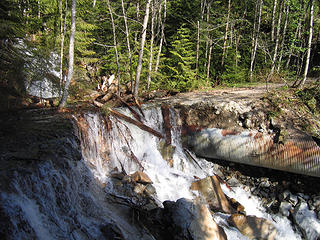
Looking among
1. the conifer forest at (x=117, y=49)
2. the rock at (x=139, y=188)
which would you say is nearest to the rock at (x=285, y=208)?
the rock at (x=139, y=188)

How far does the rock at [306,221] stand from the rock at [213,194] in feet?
5.82

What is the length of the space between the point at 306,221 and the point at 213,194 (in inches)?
98.4

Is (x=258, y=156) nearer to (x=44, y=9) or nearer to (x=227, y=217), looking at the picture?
(x=227, y=217)

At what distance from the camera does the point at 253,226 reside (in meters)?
5.04

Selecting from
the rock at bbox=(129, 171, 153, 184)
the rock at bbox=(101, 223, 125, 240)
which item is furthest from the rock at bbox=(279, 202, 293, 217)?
the rock at bbox=(101, 223, 125, 240)

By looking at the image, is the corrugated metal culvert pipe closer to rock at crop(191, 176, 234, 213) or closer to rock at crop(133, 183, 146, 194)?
rock at crop(191, 176, 234, 213)

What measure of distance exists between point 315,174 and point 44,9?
45.3 feet

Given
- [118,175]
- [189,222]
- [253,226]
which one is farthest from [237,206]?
[118,175]

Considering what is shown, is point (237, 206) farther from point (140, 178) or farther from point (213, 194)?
point (140, 178)

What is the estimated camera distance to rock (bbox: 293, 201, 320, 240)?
205 inches

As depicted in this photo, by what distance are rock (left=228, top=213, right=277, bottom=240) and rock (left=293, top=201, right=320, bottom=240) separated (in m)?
0.88

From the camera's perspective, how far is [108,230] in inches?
135

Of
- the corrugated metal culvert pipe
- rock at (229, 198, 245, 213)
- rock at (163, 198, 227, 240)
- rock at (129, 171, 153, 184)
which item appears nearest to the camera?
rock at (163, 198, 227, 240)

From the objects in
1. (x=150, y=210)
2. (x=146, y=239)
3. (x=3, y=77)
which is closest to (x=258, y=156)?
(x=150, y=210)
